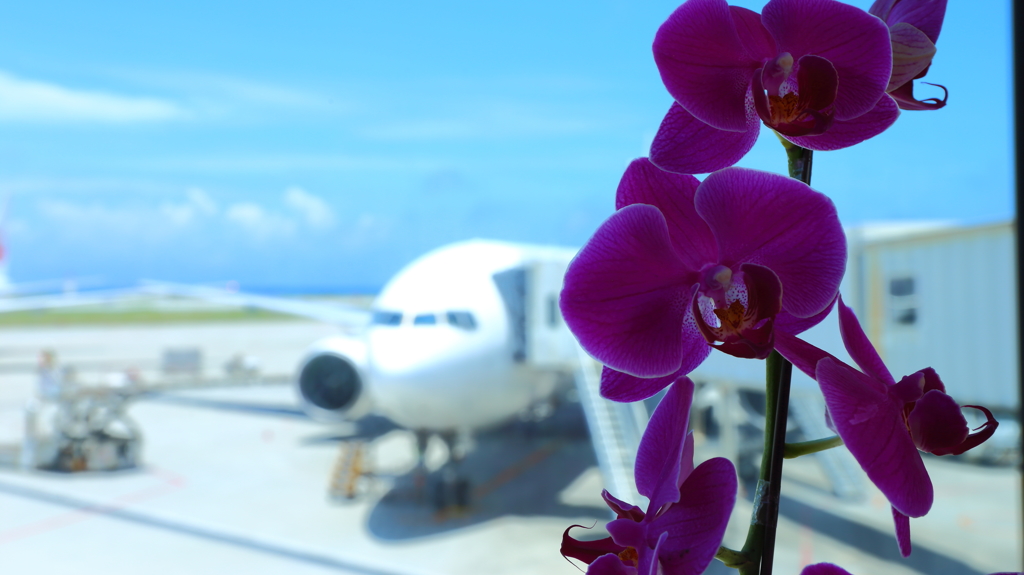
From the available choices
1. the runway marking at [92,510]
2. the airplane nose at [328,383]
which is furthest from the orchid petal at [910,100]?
the runway marking at [92,510]

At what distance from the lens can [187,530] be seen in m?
3.85

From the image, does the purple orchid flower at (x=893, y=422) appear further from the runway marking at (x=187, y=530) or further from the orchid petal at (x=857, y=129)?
the runway marking at (x=187, y=530)

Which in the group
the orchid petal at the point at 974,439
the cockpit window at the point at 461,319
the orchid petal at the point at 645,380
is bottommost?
the cockpit window at the point at 461,319

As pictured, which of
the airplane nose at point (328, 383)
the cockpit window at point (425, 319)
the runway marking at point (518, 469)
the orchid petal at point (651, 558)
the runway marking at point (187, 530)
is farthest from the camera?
the runway marking at point (518, 469)

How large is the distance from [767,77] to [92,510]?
471 centimetres

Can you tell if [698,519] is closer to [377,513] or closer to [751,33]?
[751,33]

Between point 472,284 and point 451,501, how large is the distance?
1.18m

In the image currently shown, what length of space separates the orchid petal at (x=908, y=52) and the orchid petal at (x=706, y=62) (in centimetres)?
5

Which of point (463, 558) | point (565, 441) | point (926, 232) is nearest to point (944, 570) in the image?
point (926, 232)

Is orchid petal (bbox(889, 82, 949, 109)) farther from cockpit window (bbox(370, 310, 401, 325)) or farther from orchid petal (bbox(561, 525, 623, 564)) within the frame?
cockpit window (bbox(370, 310, 401, 325))

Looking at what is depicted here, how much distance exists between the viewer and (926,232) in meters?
2.61

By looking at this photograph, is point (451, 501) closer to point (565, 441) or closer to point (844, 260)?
point (565, 441)

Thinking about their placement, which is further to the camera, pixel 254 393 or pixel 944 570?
pixel 254 393

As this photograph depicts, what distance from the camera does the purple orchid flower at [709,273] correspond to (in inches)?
8.0
